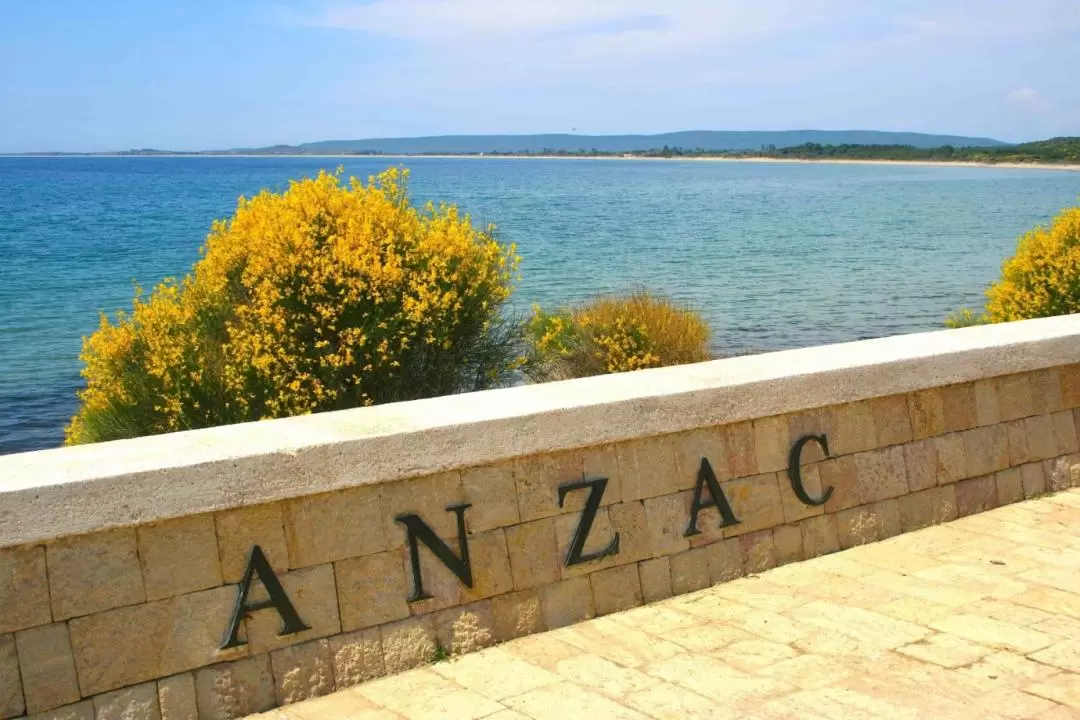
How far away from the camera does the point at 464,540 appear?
4.25 m

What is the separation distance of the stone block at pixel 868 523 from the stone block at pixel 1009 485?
739mm

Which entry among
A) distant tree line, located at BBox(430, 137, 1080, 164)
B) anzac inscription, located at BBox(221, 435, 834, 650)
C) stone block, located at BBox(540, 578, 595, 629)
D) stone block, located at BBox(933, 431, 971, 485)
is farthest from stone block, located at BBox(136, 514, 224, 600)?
distant tree line, located at BBox(430, 137, 1080, 164)

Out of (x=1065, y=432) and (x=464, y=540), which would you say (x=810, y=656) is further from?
(x=1065, y=432)

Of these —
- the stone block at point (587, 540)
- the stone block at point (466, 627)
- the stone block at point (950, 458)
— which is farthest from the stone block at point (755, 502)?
the stone block at point (466, 627)

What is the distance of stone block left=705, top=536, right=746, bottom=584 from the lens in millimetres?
4957

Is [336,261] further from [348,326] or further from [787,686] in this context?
[787,686]

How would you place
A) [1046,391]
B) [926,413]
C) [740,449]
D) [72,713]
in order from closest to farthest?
[72,713] → [740,449] → [926,413] → [1046,391]

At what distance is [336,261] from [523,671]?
3.39 metres

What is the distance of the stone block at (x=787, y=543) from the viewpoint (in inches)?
204

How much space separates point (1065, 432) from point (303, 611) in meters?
4.28

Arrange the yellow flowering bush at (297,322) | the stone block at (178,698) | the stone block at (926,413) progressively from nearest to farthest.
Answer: the stone block at (178,698), the stone block at (926,413), the yellow flowering bush at (297,322)

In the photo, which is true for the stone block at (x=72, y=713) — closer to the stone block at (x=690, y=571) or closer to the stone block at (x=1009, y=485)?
the stone block at (x=690, y=571)

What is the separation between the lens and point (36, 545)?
3459mm

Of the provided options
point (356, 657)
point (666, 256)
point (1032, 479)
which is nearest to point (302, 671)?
point (356, 657)
